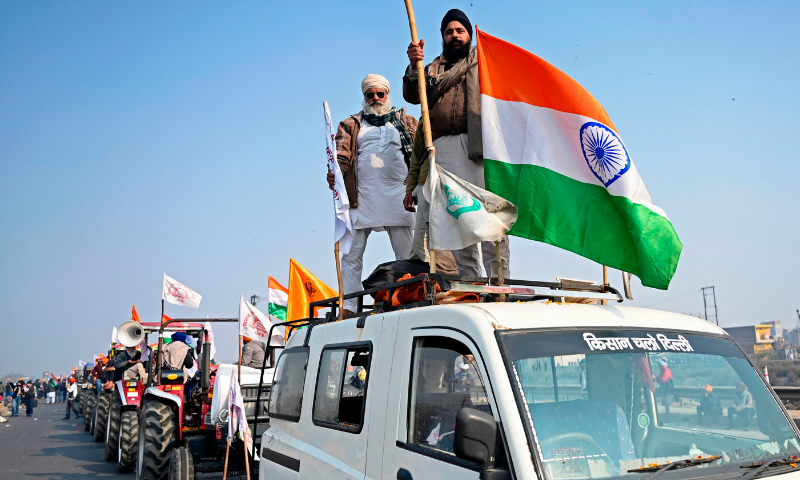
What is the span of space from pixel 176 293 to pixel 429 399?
10954mm

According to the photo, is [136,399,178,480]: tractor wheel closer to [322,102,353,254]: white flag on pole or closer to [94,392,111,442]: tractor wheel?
[322,102,353,254]: white flag on pole

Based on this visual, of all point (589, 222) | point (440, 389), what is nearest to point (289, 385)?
point (440, 389)

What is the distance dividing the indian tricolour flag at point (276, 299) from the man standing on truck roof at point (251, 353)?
2540 millimetres

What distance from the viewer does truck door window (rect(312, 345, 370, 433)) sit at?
3650mm

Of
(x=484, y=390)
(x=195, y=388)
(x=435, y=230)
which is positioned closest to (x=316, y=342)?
(x=435, y=230)

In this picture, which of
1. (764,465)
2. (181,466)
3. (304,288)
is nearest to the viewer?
(764,465)

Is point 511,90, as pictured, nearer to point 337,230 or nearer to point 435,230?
point 435,230

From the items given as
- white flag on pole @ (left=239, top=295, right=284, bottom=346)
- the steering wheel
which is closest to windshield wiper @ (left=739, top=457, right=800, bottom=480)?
the steering wheel

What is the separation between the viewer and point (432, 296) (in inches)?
137

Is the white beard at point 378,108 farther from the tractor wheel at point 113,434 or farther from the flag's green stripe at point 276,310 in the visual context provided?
the tractor wheel at point 113,434

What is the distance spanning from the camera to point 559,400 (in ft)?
9.04

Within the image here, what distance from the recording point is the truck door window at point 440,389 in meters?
2.88

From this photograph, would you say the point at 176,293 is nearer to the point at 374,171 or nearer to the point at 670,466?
the point at 374,171

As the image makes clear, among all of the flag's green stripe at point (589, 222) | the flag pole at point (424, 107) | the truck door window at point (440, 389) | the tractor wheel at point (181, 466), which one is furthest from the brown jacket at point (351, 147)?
the truck door window at point (440, 389)
